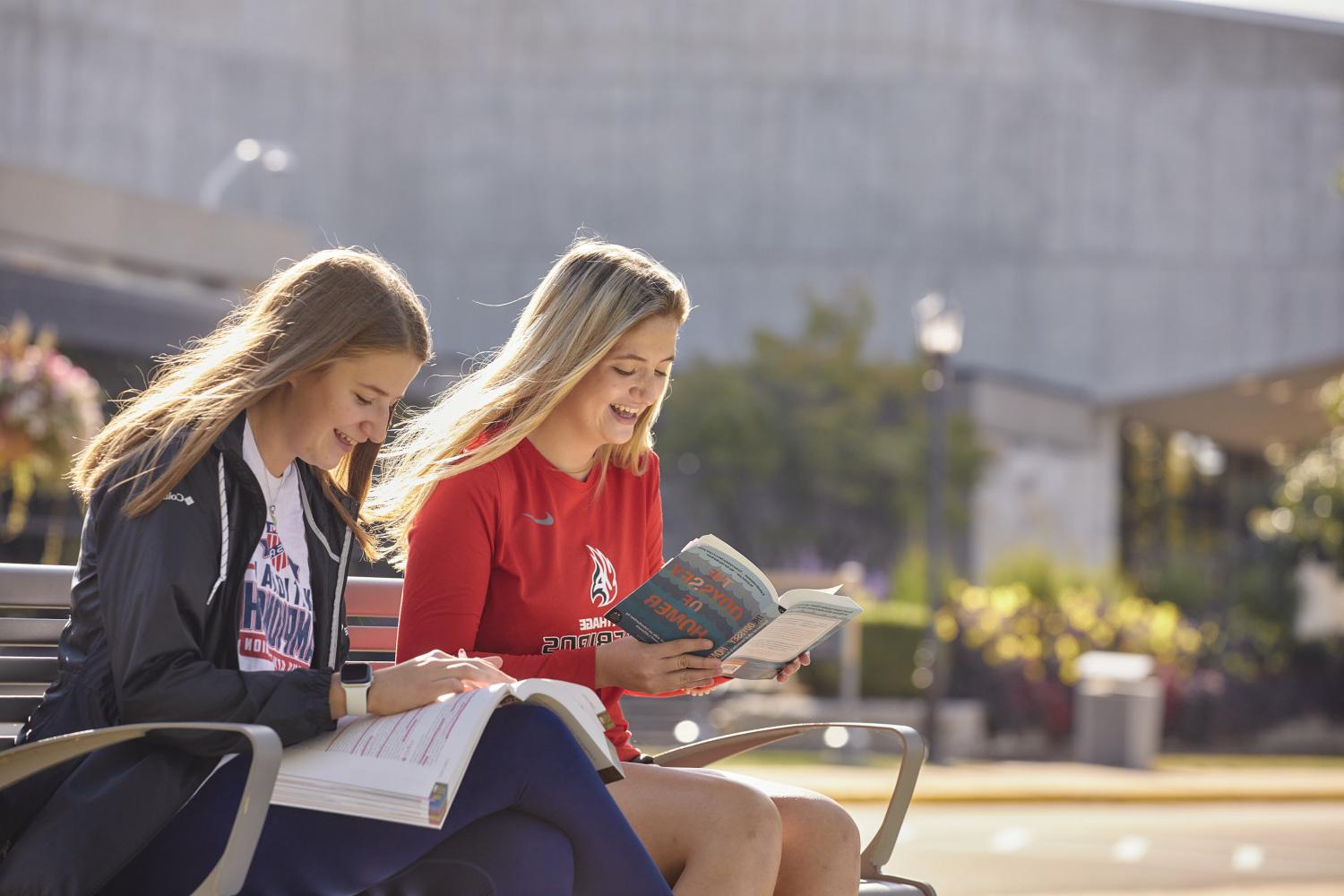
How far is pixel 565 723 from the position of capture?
110 inches

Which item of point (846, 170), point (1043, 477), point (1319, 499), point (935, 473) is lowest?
point (1043, 477)

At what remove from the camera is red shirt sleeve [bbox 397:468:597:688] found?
3.33 meters

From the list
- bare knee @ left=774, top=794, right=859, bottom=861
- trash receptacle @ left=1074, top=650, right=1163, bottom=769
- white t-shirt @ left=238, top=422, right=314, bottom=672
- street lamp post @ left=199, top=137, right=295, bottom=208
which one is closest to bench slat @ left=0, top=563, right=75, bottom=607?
white t-shirt @ left=238, top=422, right=314, bottom=672

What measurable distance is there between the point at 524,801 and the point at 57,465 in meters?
9.21

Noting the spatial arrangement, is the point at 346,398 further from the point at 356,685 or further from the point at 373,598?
the point at 373,598

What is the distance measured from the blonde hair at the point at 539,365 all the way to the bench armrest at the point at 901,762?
2.51 ft

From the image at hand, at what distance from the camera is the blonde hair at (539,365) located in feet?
11.6

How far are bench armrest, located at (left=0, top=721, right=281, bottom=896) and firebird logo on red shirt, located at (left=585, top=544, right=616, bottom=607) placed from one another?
44.6 inches

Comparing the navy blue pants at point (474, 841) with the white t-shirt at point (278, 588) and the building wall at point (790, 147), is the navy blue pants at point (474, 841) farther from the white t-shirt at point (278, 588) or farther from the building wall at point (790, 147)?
the building wall at point (790, 147)

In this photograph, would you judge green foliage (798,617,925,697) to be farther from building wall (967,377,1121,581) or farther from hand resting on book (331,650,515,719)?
hand resting on book (331,650,515,719)

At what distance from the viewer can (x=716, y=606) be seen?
3.26m

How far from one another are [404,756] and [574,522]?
108 centimetres

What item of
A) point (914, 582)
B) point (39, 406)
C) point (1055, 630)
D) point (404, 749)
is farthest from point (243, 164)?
point (404, 749)

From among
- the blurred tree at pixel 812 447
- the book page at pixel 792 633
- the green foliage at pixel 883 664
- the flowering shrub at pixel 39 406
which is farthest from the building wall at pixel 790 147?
the book page at pixel 792 633
